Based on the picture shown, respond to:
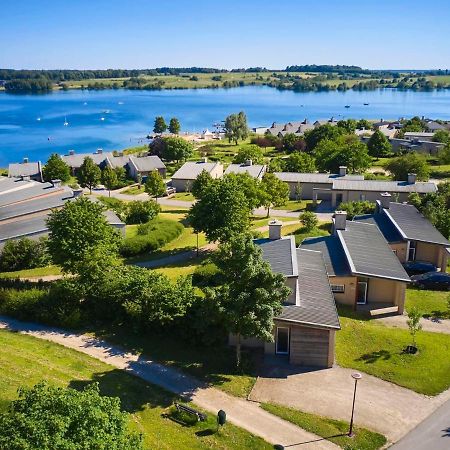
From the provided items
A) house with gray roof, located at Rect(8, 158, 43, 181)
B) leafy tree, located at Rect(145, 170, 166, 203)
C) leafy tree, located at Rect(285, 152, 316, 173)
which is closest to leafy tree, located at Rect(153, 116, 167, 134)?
house with gray roof, located at Rect(8, 158, 43, 181)

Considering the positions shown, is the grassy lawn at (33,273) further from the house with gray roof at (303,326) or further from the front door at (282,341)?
the front door at (282,341)

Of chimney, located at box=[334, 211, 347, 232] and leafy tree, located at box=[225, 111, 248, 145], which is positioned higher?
leafy tree, located at box=[225, 111, 248, 145]

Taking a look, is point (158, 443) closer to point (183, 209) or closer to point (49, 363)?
point (49, 363)

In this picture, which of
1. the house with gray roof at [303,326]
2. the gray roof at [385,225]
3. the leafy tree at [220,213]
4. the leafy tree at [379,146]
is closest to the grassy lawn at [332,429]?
the house with gray roof at [303,326]

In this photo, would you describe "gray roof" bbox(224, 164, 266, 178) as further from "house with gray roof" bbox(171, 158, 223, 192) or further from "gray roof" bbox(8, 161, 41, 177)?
"gray roof" bbox(8, 161, 41, 177)

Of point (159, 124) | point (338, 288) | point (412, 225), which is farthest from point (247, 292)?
point (159, 124)

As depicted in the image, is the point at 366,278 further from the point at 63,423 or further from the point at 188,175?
the point at 188,175
